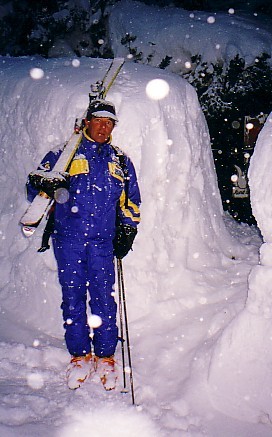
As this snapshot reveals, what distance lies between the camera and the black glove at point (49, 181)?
10.2 feet

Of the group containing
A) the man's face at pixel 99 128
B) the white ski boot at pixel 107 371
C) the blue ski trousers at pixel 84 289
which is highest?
the man's face at pixel 99 128

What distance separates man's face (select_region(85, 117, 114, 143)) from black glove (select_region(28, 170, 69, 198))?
493 millimetres

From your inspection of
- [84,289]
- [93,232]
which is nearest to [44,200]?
[93,232]

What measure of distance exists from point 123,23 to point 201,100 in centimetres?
324

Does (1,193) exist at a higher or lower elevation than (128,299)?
higher

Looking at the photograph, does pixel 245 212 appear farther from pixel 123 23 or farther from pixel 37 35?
pixel 37 35

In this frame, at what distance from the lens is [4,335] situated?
13.5 feet

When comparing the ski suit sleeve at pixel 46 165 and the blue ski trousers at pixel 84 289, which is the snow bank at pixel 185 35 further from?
the blue ski trousers at pixel 84 289

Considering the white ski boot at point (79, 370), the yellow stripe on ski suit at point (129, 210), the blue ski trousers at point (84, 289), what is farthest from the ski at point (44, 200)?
the white ski boot at point (79, 370)

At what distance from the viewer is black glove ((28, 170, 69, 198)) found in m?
3.12

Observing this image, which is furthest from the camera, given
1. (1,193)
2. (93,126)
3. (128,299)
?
(1,193)

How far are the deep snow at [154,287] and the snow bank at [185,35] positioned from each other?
2.94 metres

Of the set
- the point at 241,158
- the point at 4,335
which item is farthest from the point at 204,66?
the point at 4,335

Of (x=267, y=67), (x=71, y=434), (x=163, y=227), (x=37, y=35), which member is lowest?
(x=71, y=434)
